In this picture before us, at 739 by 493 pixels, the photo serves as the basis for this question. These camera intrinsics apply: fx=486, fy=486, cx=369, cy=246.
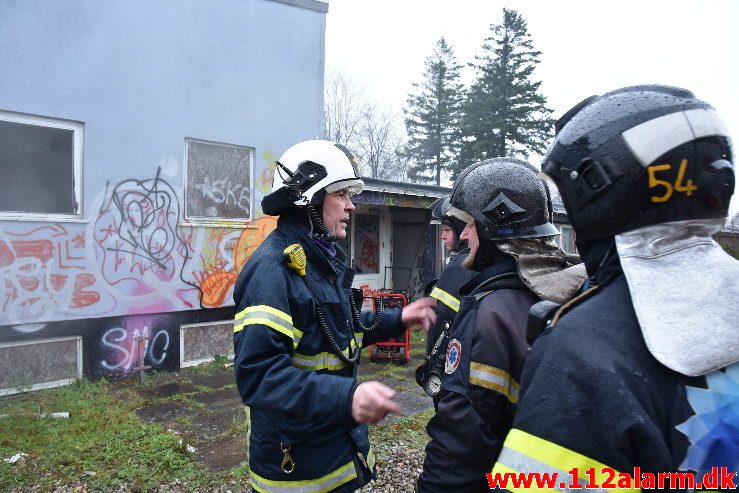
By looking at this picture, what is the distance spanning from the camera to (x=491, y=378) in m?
1.78

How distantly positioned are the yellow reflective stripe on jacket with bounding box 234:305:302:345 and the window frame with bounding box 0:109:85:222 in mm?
5223

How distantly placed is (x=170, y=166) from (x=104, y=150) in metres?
0.87

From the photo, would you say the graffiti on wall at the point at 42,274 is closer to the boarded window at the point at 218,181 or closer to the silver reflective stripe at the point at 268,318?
the boarded window at the point at 218,181

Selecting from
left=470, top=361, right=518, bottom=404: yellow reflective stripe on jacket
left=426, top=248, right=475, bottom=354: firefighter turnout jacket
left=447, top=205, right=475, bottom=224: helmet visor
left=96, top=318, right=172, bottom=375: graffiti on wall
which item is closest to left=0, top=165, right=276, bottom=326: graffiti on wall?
left=96, top=318, right=172, bottom=375: graffiti on wall

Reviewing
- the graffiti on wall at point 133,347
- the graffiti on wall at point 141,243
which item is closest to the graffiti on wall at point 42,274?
the graffiti on wall at point 141,243

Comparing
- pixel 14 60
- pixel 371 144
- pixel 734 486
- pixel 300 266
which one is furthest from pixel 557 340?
pixel 371 144

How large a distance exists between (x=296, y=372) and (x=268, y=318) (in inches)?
9.5

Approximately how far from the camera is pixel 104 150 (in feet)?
20.9

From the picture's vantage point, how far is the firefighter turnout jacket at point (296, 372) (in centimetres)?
187

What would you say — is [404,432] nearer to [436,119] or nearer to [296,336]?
[296,336]

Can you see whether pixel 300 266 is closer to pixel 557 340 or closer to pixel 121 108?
pixel 557 340

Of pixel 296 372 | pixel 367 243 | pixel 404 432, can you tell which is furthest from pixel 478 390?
pixel 367 243

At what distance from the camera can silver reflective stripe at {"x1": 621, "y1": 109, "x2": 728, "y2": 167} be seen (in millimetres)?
1077

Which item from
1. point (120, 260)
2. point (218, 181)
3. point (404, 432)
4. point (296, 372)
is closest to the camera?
point (296, 372)
